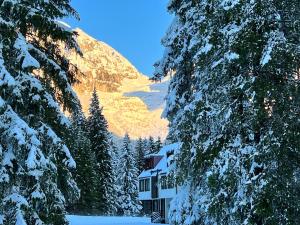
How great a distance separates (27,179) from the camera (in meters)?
11.2

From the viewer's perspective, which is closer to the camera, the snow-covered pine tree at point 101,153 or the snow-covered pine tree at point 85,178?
the snow-covered pine tree at point 85,178

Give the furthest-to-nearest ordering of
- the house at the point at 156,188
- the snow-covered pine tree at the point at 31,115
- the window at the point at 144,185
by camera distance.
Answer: the window at the point at 144,185 < the house at the point at 156,188 < the snow-covered pine tree at the point at 31,115

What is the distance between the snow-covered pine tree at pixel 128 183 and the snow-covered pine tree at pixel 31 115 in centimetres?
6547

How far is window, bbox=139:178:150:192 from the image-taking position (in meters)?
61.1

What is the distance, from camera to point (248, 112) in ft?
31.6

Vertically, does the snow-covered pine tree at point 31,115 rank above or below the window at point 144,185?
below

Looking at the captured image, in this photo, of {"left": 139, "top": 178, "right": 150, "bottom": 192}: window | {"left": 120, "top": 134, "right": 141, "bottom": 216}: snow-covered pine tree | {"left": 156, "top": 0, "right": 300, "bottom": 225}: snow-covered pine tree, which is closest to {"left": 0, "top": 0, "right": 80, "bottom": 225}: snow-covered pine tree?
{"left": 156, "top": 0, "right": 300, "bottom": 225}: snow-covered pine tree

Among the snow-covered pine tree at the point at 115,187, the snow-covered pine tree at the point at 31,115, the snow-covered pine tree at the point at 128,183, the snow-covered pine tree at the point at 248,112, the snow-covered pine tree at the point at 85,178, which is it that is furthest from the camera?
the snow-covered pine tree at the point at 128,183

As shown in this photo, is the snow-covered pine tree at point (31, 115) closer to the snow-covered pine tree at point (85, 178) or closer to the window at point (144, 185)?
the snow-covered pine tree at point (85, 178)

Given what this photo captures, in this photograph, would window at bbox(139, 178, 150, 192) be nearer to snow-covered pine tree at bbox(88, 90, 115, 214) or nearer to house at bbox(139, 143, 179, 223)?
house at bbox(139, 143, 179, 223)

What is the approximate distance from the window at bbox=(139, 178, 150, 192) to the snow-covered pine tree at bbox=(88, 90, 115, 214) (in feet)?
12.3

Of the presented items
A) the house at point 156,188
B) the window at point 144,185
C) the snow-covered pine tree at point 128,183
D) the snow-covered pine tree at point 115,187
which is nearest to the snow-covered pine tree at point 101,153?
the snow-covered pine tree at point 115,187

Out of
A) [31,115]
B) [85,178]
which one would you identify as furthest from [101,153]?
[31,115]

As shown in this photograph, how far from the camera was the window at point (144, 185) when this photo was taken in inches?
2407
